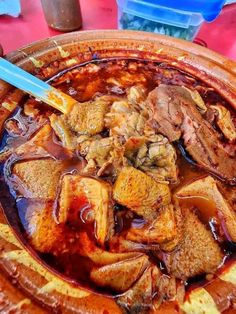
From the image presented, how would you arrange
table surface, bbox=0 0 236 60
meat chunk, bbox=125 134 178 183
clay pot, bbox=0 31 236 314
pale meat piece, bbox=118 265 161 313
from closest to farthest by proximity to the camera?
1. pale meat piece, bbox=118 265 161 313
2. clay pot, bbox=0 31 236 314
3. meat chunk, bbox=125 134 178 183
4. table surface, bbox=0 0 236 60

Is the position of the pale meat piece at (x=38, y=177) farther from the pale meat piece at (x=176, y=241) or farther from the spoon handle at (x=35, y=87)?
the pale meat piece at (x=176, y=241)

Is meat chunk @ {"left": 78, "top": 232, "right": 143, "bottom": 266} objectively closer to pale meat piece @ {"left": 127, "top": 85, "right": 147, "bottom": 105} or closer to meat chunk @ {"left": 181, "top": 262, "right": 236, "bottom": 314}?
Result: meat chunk @ {"left": 181, "top": 262, "right": 236, "bottom": 314}

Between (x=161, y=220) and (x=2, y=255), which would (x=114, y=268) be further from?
(x=2, y=255)

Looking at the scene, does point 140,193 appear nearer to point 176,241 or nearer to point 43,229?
→ point 176,241


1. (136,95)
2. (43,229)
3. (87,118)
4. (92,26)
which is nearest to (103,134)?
(87,118)

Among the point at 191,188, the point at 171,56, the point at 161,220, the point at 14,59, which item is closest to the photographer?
the point at 161,220

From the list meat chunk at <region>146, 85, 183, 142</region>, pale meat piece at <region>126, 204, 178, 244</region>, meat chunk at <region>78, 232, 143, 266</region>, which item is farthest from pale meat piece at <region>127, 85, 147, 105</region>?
meat chunk at <region>78, 232, 143, 266</region>

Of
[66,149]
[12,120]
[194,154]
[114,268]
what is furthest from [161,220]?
[12,120]
